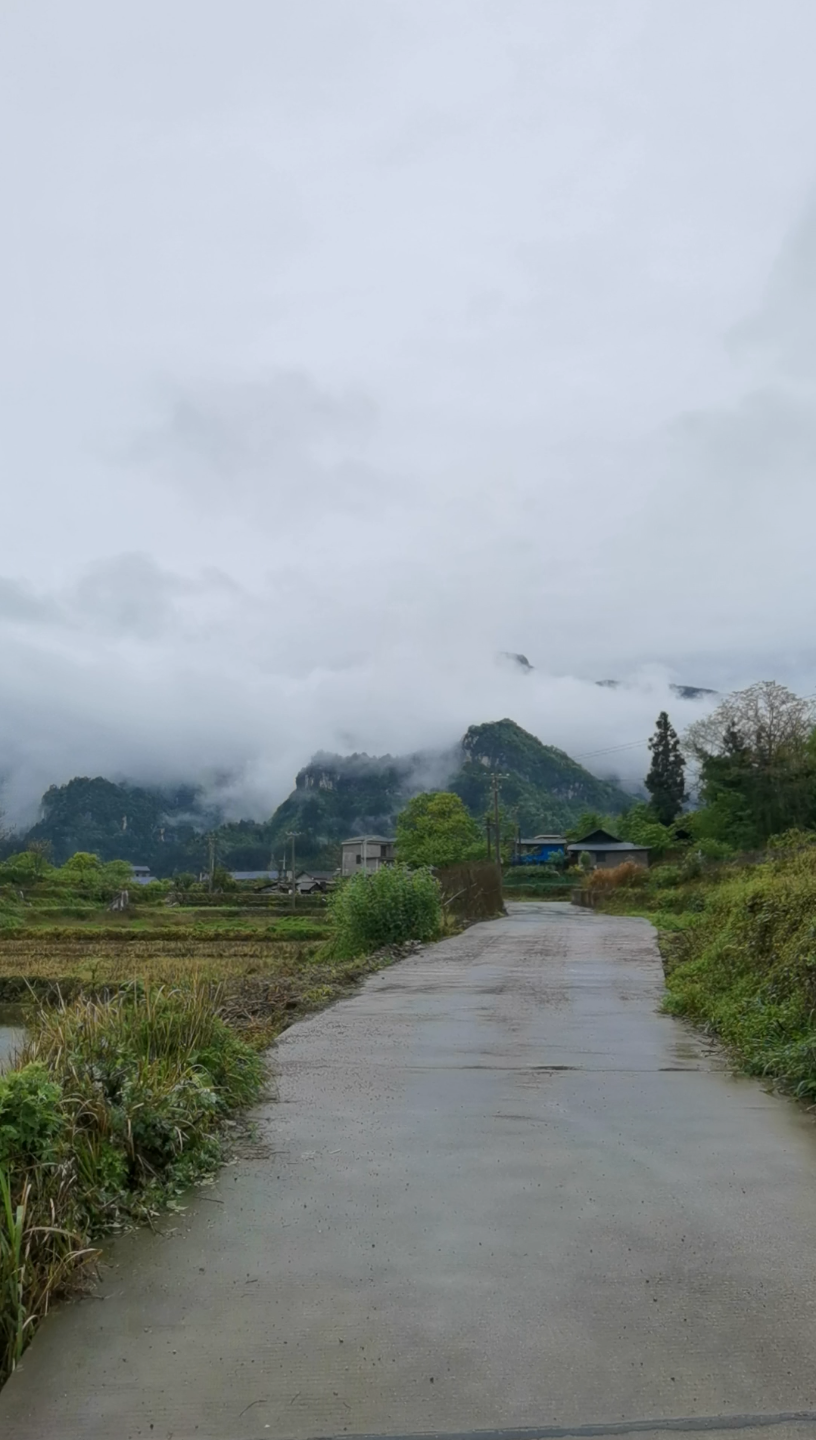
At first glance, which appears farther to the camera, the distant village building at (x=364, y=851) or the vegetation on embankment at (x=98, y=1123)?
the distant village building at (x=364, y=851)

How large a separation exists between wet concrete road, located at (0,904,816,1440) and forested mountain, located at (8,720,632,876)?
136m

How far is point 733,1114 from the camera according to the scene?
22.7 feet

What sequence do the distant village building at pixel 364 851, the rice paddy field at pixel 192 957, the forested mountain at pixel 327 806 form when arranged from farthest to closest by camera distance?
the forested mountain at pixel 327 806 < the distant village building at pixel 364 851 < the rice paddy field at pixel 192 957

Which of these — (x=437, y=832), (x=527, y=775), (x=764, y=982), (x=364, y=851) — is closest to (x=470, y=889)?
(x=764, y=982)

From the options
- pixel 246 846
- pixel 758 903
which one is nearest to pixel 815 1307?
pixel 758 903

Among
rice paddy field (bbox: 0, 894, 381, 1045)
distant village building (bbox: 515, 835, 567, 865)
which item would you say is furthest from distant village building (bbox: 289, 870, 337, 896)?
rice paddy field (bbox: 0, 894, 381, 1045)

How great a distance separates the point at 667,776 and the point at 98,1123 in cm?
8246

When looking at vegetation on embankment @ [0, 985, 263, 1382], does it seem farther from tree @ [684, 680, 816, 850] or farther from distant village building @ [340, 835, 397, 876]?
distant village building @ [340, 835, 397, 876]

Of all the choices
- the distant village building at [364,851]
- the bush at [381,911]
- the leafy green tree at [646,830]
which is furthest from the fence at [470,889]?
the distant village building at [364,851]

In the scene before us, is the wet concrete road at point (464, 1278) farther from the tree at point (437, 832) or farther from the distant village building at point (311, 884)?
the distant village building at point (311, 884)

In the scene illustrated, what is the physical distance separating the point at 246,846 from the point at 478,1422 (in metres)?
164

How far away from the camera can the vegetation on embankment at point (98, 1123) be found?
3959 millimetres

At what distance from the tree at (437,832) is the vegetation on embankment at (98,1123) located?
77309 millimetres

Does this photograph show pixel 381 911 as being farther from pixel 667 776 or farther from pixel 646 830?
pixel 667 776
